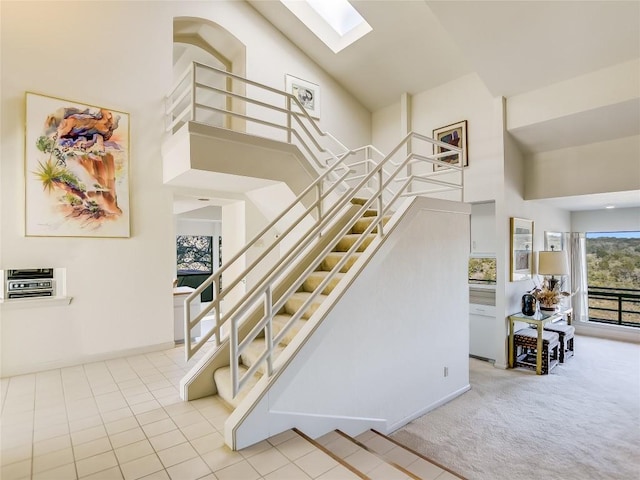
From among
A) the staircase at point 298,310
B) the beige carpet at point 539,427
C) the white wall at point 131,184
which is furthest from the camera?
the white wall at point 131,184

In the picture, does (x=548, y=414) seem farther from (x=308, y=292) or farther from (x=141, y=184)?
(x=141, y=184)

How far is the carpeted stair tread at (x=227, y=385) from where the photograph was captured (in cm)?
284

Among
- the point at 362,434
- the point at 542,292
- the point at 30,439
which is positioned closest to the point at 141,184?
the point at 30,439

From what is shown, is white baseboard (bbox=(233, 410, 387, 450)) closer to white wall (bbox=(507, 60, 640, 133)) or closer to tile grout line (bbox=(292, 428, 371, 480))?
tile grout line (bbox=(292, 428, 371, 480))

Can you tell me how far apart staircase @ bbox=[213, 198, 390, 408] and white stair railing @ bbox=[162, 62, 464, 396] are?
0.03 meters

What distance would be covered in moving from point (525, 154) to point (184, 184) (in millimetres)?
5359

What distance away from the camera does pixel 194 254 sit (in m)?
9.96

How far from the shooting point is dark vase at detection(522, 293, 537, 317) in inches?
209

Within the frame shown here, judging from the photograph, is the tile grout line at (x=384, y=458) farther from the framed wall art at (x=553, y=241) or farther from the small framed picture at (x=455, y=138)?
the framed wall art at (x=553, y=241)

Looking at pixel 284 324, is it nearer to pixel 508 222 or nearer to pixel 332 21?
pixel 508 222

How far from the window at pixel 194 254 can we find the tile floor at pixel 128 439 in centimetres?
621

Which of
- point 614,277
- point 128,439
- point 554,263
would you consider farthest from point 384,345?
point 614,277

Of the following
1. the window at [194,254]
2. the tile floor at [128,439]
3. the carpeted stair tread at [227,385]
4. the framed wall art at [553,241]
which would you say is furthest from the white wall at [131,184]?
the framed wall art at [553,241]

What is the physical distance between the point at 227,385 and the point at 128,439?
796 millimetres
